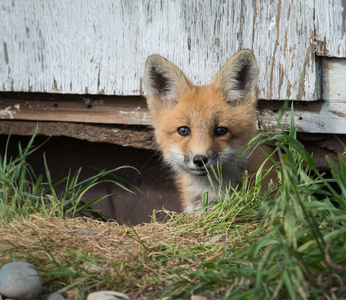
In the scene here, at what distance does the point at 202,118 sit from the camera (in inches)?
126

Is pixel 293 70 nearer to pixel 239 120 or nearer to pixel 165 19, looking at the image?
pixel 239 120

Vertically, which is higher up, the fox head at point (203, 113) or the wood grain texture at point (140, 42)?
the wood grain texture at point (140, 42)

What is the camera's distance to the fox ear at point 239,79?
3176 mm

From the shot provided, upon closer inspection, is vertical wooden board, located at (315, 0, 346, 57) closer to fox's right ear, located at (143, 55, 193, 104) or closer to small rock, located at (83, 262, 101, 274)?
fox's right ear, located at (143, 55, 193, 104)

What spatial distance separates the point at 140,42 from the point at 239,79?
40.3 inches

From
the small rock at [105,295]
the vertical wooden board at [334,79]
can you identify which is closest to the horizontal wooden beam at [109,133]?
the vertical wooden board at [334,79]

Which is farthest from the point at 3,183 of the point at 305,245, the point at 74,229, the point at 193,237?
the point at 305,245

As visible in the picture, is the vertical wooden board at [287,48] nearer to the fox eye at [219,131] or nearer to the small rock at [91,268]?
the fox eye at [219,131]

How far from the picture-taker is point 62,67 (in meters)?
4.00

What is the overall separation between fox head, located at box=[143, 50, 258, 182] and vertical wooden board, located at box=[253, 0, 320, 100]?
0.34 meters

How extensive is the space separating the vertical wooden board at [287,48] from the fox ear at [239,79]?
1.01 feet

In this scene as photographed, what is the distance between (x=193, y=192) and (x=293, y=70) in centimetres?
129

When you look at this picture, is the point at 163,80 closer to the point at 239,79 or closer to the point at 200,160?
the point at 239,79

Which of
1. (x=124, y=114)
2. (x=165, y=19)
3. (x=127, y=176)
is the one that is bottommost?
(x=127, y=176)
